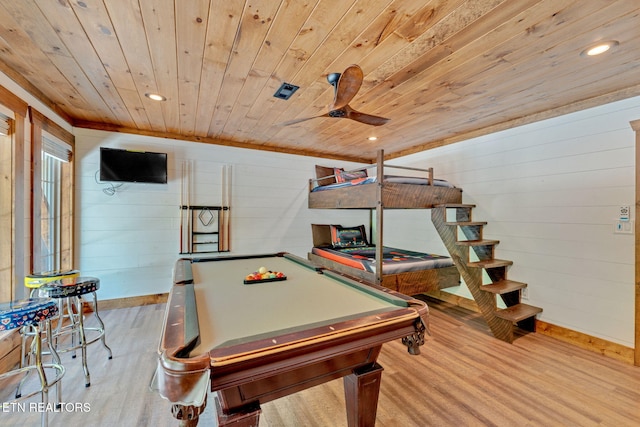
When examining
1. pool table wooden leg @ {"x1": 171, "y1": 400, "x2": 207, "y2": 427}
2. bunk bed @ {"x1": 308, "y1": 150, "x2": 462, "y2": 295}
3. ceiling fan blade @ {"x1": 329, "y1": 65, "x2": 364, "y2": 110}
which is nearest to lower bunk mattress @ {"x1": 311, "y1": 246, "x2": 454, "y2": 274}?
bunk bed @ {"x1": 308, "y1": 150, "x2": 462, "y2": 295}

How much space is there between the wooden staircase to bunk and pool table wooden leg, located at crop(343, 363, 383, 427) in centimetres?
205

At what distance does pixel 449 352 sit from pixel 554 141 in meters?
2.45

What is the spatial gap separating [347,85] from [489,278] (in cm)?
314

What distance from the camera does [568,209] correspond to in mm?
2756

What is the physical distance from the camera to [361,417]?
133 cm

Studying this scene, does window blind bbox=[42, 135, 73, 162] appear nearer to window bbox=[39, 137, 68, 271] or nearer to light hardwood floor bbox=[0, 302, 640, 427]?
window bbox=[39, 137, 68, 271]

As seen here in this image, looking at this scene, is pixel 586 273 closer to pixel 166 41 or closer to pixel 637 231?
pixel 637 231

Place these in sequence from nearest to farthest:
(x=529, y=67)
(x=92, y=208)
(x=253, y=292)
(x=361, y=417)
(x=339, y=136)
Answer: (x=361, y=417), (x=253, y=292), (x=529, y=67), (x=92, y=208), (x=339, y=136)

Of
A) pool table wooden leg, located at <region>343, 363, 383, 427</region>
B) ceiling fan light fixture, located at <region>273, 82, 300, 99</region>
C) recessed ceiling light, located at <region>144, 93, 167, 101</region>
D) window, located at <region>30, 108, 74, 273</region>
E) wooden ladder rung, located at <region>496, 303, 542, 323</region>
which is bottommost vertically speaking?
wooden ladder rung, located at <region>496, 303, 542, 323</region>

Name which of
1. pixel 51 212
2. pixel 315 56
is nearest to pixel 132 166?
pixel 51 212

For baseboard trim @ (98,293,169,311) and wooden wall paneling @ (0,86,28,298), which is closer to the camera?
wooden wall paneling @ (0,86,28,298)

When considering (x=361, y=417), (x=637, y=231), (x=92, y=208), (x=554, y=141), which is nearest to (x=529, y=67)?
(x=554, y=141)

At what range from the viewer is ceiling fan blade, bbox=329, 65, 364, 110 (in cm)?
163

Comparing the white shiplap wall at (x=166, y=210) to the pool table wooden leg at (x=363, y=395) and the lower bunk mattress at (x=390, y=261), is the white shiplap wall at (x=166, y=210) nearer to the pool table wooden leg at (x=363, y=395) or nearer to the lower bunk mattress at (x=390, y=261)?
the lower bunk mattress at (x=390, y=261)
